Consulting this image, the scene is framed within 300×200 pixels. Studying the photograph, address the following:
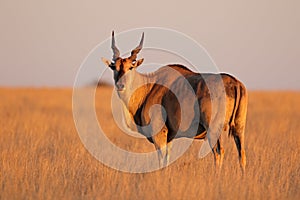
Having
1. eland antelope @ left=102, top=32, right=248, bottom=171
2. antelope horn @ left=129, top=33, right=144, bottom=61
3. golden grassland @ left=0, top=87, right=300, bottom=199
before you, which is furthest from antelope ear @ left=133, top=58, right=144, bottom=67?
golden grassland @ left=0, top=87, right=300, bottom=199

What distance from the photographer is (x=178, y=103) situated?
31.2 ft

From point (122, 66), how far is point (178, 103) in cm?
128

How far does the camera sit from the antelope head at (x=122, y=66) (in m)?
9.13

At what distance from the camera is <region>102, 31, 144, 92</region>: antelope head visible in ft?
30.0

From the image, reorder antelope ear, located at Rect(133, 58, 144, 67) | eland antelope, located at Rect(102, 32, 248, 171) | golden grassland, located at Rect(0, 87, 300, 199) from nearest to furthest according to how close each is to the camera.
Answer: golden grassland, located at Rect(0, 87, 300, 199) < eland antelope, located at Rect(102, 32, 248, 171) < antelope ear, located at Rect(133, 58, 144, 67)

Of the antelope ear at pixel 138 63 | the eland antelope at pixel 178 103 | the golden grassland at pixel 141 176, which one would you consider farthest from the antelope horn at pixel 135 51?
the golden grassland at pixel 141 176

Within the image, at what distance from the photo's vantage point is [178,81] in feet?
31.9

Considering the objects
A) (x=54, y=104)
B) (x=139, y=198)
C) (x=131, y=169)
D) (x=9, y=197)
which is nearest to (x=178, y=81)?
(x=131, y=169)

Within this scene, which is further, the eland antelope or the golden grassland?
the eland antelope

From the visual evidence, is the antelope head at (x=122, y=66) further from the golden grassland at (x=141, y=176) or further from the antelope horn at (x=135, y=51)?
the golden grassland at (x=141, y=176)

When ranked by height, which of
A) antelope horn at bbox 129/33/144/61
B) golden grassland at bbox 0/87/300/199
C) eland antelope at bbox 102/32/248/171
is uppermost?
antelope horn at bbox 129/33/144/61

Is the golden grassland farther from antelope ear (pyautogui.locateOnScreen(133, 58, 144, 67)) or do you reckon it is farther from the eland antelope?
antelope ear (pyautogui.locateOnScreen(133, 58, 144, 67))

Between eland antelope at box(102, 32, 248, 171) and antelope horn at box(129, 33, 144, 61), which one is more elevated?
antelope horn at box(129, 33, 144, 61)

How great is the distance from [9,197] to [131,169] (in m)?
2.75
